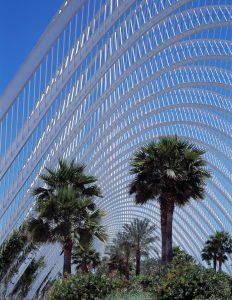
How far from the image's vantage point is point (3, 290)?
33.2 m

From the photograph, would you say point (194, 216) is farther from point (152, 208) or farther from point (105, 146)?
point (105, 146)

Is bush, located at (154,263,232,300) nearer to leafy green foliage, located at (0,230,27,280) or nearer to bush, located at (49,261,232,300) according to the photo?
bush, located at (49,261,232,300)

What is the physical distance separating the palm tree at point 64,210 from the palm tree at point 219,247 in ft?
124

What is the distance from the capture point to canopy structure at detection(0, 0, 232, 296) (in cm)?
2136

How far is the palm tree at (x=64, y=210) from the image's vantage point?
23.2 meters

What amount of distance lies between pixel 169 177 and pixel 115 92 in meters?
10.00

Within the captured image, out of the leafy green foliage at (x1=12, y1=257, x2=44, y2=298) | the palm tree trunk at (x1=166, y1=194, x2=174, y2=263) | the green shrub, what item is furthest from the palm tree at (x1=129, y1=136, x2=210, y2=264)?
the leafy green foliage at (x1=12, y1=257, x2=44, y2=298)

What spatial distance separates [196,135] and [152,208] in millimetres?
30018

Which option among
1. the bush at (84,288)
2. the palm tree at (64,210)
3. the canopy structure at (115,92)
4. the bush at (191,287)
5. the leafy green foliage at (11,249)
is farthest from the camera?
the leafy green foliage at (11,249)

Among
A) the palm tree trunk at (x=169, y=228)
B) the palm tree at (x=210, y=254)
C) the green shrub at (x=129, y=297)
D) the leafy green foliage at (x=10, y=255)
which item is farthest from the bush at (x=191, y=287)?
the palm tree at (x=210, y=254)

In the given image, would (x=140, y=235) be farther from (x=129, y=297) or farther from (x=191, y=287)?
(x=191, y=287)

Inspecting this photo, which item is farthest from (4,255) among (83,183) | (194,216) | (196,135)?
(194,216)

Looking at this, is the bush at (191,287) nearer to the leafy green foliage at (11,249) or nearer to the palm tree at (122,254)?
the leafy green foliage at (11,249)

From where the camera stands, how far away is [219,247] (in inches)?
2376
